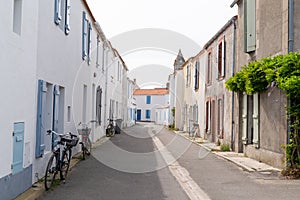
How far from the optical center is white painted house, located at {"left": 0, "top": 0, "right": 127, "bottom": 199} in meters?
6.18

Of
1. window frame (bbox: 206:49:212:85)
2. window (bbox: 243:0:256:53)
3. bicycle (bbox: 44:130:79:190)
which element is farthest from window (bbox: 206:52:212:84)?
bicycle (bbox: 44:130:79:190)

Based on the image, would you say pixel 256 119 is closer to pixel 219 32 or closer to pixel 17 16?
pixel 219 32

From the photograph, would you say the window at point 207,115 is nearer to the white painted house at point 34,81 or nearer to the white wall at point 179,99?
the white painted house at point 34,81

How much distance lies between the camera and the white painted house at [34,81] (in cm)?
618

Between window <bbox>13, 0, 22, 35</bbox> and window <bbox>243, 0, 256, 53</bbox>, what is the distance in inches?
330

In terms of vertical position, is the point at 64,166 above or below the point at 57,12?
below

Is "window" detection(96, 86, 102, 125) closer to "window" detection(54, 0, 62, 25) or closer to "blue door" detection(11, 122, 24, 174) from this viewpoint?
"window" detection(54, 0, 62, 25)

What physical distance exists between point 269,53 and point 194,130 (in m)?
13.7

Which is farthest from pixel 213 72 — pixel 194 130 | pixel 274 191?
pixel 274 191

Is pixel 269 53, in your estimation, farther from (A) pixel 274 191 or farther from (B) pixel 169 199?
(B) pixel 169 199

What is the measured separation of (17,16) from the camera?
6.80 meters

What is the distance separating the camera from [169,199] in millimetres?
7285

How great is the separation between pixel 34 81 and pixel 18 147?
5.12 feet

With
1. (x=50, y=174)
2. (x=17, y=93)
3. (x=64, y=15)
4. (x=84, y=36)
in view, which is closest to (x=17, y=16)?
(x=17, y=93)
